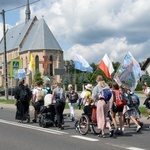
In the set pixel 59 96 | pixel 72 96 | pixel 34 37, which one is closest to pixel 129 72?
pixel 72 96

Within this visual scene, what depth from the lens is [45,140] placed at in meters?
11.0

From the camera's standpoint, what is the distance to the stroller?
46.4 ft

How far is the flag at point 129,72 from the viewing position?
15742 millimetres

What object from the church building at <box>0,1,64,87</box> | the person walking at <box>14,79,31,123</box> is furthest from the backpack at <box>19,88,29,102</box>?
the church building at <box>0,1,64,87</box>

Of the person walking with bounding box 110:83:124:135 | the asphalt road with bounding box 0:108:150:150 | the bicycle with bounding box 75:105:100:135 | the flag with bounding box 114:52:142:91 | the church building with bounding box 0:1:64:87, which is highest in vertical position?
the church building with bounding box 0:1:64:87

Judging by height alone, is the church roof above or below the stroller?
above

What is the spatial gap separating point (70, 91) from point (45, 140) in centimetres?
672

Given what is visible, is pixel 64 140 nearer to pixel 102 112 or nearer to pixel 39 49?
pixel 102 112

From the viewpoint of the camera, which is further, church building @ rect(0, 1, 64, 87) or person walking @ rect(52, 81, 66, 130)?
church building @ rect(0, 1, 64, 87)

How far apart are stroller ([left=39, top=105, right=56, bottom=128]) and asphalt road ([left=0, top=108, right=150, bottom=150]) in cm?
55

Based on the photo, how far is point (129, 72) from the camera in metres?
15.9

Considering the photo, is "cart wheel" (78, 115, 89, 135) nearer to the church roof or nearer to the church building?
the church building

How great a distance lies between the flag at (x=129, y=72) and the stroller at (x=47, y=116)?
325 cm

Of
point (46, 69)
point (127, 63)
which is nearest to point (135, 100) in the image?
point (127, 63)
